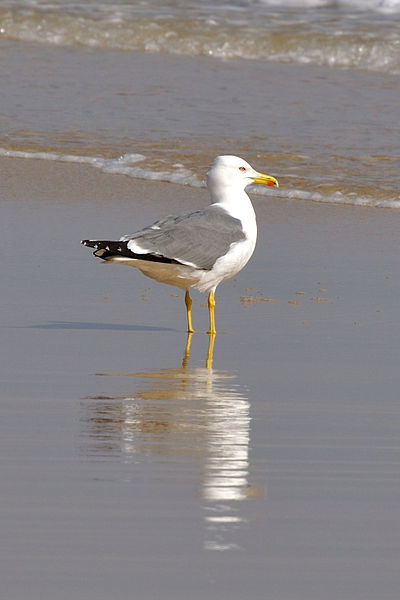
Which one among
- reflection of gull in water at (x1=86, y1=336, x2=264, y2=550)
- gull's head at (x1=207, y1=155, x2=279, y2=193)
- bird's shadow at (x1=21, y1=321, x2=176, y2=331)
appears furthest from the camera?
gull's head at (x1=207, y1=155, x2=279, y2=193)

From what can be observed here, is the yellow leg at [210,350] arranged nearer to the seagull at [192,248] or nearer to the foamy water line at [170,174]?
the seagull at [192,248]

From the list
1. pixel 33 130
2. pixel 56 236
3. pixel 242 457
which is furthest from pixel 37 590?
pixel 33 130

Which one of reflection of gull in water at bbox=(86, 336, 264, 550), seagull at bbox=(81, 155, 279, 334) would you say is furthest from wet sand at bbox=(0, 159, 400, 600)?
seagull at bbox=(81, 155, 279, 334)

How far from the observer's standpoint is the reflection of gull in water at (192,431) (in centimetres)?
333

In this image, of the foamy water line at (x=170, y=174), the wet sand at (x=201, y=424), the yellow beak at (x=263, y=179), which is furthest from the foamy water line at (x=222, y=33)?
the yellow beak at (x=263, y=179)

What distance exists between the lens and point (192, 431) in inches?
154

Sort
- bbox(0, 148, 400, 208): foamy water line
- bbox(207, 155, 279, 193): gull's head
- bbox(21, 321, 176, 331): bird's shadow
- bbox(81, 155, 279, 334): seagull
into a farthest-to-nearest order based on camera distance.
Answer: bbox(0, 148, 400, 208): foamy water line
bbox(207, 155, 279, 193): gull's head
bbox(21, 321, 176, 331): bird's shadow
bbox(81, 155, 279, 334): seagull

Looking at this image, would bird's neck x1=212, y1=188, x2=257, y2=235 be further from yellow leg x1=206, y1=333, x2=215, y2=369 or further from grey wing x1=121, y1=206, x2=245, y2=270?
yellow leg x1=206, y1=333, x2=215, y2=369

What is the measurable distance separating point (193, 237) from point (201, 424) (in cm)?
154

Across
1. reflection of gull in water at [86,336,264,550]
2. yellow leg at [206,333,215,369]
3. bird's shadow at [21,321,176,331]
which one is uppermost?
reflection of gull in water at [86,336,264,550]

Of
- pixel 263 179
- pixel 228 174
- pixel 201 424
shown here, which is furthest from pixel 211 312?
pixel 201 424

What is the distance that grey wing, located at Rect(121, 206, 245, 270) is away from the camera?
205 inches

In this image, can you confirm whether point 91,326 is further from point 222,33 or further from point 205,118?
point 222,33

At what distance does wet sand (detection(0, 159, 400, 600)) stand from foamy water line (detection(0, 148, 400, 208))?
2.72 feet
